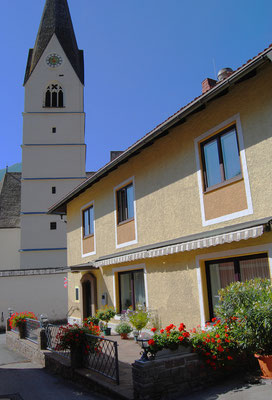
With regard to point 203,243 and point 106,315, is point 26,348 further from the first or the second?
point 203,243

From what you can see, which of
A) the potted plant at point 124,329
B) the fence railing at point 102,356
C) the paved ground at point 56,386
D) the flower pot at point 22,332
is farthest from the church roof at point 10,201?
the fence railing at point 102,356

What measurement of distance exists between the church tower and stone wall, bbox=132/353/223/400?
Answer: 91.6 feet

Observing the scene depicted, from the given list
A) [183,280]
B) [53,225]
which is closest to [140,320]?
[183,280]

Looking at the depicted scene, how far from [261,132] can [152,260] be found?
6.27 metres

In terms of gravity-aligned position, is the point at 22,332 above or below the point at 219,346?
below

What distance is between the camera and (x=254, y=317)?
23.0 ft

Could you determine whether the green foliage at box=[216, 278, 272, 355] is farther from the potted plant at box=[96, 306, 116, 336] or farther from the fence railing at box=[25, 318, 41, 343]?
the fence railing at box=[25, 318, 41, 343]

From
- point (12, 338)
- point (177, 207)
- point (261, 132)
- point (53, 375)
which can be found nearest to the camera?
point (261, 132)

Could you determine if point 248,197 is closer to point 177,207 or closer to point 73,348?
point 177,207

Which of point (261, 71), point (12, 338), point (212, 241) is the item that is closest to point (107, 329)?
point (12, 338)

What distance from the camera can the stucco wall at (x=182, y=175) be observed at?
29.3 ft

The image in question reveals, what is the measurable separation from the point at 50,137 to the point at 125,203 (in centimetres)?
2458

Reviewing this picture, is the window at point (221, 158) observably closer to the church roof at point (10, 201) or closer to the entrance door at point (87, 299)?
the entrance door at point (87, 299)

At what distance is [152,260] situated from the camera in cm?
1302
